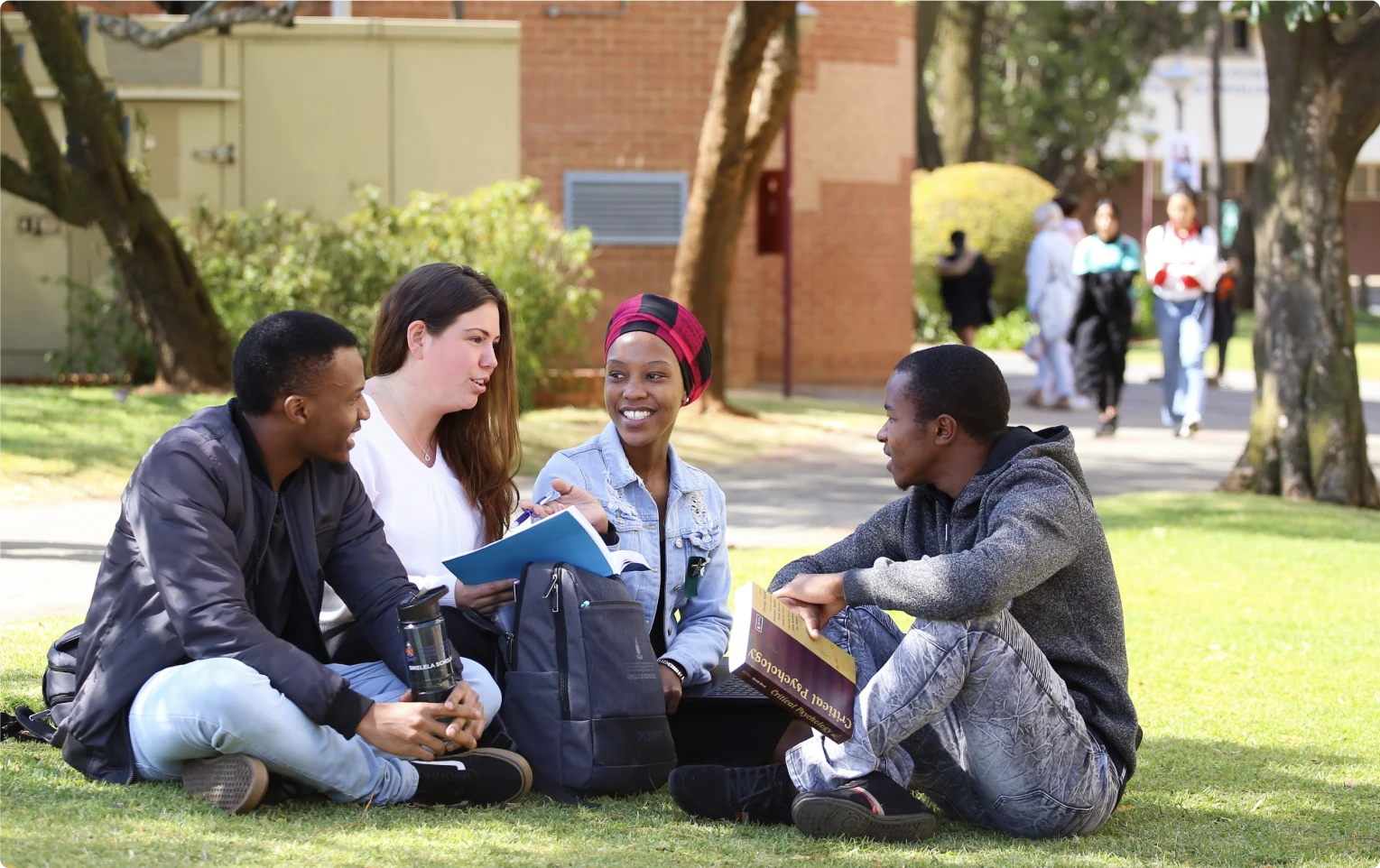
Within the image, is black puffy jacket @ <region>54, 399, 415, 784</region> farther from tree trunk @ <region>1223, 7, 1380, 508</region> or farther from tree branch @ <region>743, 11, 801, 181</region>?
tree branch @ <region>743, 11, 801, 181</region>

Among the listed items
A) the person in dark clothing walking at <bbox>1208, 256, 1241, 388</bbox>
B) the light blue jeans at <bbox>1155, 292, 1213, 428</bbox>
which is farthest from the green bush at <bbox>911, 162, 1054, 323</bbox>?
the light blue jeans at <bbox>1155, 292, 1213, 428</bbox>

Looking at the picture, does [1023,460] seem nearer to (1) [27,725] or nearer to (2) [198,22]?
(1) [27,725]

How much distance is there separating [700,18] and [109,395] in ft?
24.3

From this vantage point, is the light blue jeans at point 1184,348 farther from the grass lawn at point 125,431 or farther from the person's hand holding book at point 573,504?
the person's hand holding book at point 573,504

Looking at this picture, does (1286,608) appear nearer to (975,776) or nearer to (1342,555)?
(1342,555)

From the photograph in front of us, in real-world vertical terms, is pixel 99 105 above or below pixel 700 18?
below

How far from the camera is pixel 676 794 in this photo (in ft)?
13.5

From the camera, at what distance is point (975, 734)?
3.84 metres

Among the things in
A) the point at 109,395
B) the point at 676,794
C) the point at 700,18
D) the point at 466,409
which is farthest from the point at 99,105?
the point at 676,794

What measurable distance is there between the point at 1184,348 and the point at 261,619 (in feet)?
37.8

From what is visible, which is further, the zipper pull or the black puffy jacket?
the zipper pull

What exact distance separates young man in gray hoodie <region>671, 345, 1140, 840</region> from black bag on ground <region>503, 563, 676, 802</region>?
212 mm

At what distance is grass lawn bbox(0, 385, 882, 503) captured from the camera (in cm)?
1007

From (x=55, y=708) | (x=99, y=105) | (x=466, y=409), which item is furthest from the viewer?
(x=99, y=105)
